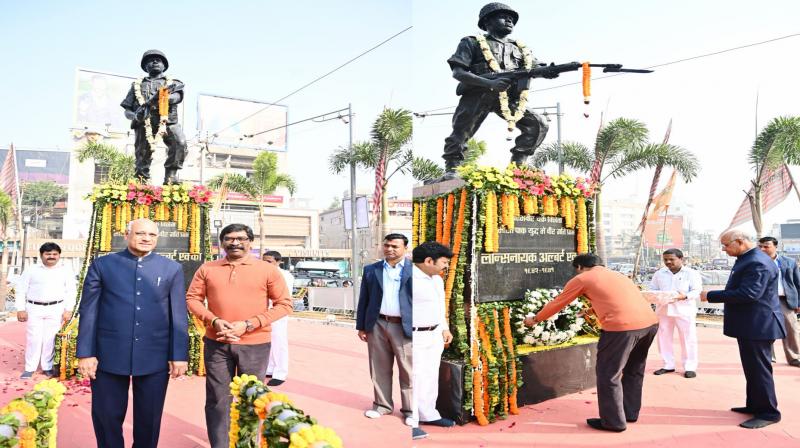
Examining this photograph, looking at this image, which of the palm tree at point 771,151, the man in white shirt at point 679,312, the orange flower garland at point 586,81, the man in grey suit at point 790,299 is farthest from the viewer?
the man in grey suit at point 790,299

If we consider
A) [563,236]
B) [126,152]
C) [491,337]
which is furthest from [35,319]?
[563,236]

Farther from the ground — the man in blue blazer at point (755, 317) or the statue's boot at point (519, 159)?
the statue's boot at point (519, 159)

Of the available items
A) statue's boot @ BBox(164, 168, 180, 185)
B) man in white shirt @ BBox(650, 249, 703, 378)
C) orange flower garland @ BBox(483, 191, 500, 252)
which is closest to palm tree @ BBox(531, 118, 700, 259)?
man in white shirt @ BBox(650, 249, 703, 378)

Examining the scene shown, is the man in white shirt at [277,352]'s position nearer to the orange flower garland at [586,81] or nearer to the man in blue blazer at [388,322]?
the man in blue blazer at [388,322]

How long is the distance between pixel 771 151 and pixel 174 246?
455cm

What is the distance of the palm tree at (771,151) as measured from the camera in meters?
4.05

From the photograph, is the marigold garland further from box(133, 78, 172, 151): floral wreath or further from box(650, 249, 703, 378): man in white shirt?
box(650, 249, 703, 378): man in white shirt

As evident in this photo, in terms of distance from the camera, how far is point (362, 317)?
10.6 ft

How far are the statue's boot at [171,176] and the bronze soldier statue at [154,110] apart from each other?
0.45ft

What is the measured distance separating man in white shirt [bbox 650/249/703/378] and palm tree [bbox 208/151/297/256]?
145 inches

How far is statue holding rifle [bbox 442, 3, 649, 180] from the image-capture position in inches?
121

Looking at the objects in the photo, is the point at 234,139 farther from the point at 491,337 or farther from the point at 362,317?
the point at 491,337

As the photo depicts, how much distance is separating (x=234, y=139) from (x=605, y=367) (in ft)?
8.46

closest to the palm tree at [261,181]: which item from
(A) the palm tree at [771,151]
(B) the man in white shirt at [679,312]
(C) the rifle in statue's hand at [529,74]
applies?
(C) the rifle in statue's hand at [529,74]
